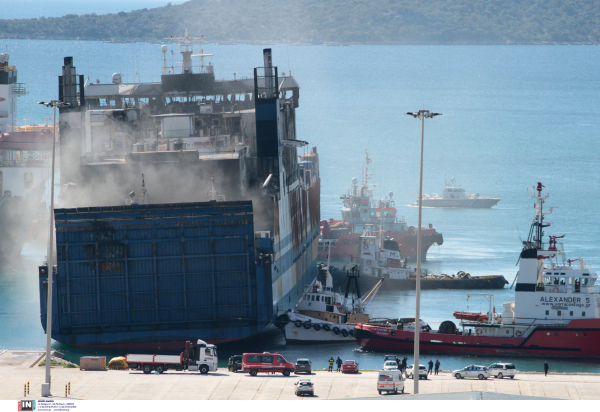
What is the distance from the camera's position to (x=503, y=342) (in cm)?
5503

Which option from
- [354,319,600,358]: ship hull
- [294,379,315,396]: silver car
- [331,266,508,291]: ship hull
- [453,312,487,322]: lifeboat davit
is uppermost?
[294,379,315,396]: silver car

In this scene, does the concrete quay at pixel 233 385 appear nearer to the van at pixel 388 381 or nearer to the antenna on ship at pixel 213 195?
the van at pixel 388 381

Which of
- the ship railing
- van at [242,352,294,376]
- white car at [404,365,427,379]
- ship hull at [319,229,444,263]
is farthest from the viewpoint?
ship hull at [319,229,444,263]

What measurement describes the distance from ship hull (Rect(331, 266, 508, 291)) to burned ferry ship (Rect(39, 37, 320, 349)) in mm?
17106

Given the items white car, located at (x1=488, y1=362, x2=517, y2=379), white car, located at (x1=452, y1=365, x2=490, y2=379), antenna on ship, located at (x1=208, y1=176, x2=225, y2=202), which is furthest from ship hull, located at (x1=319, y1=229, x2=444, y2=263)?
white car, located at (x1=452, y1=365, x2=490, y2=379)

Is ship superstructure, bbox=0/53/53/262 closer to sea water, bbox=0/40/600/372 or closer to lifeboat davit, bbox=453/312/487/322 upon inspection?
sea water, bbox=0/40/600/372

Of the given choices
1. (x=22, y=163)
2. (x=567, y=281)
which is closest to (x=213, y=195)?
(x=567, y=281)

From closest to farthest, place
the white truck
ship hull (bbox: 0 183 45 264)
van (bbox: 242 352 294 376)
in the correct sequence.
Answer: the white truck, van (bbox: 242 352 294 376), ship hull (bbox: 0 183 45 264)

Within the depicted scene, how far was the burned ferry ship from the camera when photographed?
51406 millimetres

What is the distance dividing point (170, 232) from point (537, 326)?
71.9ft

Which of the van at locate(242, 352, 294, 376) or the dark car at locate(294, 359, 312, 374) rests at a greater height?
the van at locate(242, 352, 294, 376)

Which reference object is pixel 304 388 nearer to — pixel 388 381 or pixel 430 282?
pixel 388 381

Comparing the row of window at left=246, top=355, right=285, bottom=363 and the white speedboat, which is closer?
the row of window at left=246, top=355, right=285, bottom=363

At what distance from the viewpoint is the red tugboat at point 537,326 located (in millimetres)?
54375
